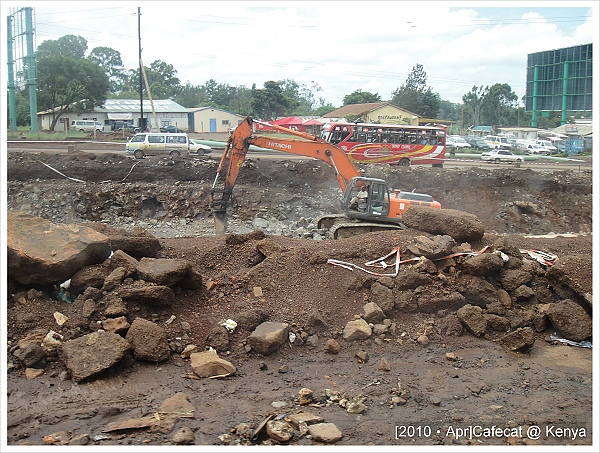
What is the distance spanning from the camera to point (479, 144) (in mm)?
44250

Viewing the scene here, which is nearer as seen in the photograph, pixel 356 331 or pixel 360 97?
pixel 356 331

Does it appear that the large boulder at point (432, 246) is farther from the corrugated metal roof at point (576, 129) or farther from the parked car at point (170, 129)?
the corrugated metal roof at point (576, 129)

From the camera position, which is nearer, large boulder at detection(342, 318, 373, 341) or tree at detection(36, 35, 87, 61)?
large boulder at detection(342, 318, 373, 341)

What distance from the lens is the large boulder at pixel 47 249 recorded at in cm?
776

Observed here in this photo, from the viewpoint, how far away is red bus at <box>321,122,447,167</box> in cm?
2875

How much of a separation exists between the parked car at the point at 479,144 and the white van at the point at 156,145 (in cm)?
2329

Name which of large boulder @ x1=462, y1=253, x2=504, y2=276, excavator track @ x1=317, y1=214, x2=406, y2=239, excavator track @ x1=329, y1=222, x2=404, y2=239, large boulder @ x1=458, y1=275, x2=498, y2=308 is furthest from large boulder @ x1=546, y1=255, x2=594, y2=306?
excavator track @ x1=329, y1=222, x2=404, y2=239

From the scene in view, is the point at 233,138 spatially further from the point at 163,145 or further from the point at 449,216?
the point at 163,145

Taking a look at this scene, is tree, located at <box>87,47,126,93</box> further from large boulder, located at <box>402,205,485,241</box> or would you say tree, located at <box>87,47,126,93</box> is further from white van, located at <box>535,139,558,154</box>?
large boulder, located at <box>402,205,485,241</box>

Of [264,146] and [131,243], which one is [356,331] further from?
[264,146]

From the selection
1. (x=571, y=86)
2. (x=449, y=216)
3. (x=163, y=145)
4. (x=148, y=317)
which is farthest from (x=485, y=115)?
(x=148, y=317)

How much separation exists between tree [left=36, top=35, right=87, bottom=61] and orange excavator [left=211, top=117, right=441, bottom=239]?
28506 mm

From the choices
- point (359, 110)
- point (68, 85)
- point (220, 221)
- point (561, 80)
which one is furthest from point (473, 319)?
point (68, 85)

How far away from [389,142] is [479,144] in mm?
17387
